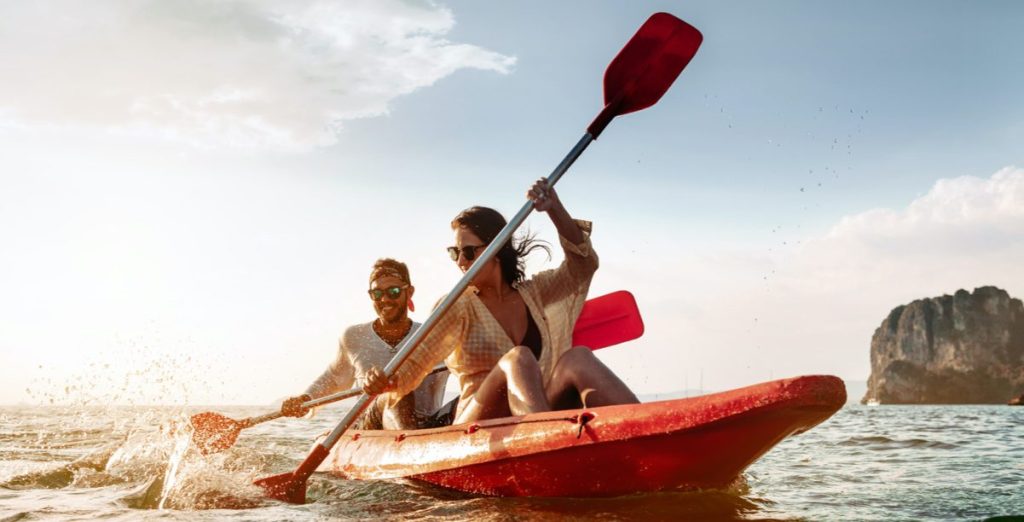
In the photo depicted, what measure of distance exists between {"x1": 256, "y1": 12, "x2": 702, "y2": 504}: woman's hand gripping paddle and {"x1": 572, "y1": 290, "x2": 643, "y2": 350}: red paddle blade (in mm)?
1422

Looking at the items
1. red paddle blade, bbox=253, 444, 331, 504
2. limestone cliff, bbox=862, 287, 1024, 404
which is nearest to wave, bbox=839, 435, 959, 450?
red paddle blade, bbox=253, 444, 331, 504

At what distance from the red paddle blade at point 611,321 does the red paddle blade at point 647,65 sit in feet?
4.68

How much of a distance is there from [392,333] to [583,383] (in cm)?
226

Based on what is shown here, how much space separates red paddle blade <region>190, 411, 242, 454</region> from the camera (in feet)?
18.9

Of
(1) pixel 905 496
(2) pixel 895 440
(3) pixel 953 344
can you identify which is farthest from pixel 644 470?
(3) pixel 953 344

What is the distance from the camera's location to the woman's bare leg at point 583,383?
12.4ft

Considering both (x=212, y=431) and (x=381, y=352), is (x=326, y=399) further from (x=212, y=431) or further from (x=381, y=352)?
(x=212, y=431)

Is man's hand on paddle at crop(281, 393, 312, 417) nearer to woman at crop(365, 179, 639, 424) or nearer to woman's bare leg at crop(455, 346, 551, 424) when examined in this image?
woman at crop(365, 179, 639, 424)

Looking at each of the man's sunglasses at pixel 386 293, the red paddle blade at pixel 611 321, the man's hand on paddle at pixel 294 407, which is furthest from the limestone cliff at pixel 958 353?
the man's hand on paddle at pixel 294 407

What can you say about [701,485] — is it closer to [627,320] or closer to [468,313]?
[468,313]

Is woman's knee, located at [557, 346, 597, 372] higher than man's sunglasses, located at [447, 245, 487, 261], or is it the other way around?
man's sunglasses, located at [447, 245, 487, 261]

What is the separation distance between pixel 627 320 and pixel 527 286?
176cm

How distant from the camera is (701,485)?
354cm

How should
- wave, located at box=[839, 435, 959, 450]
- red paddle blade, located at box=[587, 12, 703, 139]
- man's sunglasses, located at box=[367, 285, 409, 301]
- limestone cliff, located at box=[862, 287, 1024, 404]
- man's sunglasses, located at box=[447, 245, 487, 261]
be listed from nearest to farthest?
man's sunglasses, located at box=[447, 245, 487, 261]
red paddle blade, located at box=[587, 12, 703, 139]
man's sunglasses, located at box=[367, 285, 409, 301]
wave, located at box=[839, 435, 959, 450]
limestone cliff, located at box=[862, 287, 1024, 404]
